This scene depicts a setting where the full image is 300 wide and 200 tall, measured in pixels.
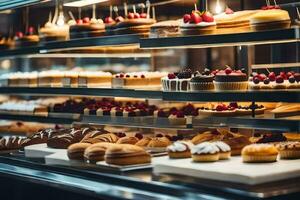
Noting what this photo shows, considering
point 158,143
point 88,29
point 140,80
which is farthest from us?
point 88,29

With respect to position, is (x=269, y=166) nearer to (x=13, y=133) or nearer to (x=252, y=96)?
(x=252, y=96)

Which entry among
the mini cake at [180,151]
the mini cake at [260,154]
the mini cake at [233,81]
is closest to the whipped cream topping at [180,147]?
the mini cake at [180,151]

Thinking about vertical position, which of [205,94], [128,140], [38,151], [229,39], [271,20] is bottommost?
[38,151]

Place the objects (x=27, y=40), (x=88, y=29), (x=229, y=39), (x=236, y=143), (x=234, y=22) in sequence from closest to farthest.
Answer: (x=236, y=143) → (x=229, y=39) → (x=234, y=22) → (x=88, y=29) → (x=27, y=40)

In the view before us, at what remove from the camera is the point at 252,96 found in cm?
424

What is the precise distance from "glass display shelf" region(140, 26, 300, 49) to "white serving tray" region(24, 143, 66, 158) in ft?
3.38

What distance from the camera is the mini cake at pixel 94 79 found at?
664cm

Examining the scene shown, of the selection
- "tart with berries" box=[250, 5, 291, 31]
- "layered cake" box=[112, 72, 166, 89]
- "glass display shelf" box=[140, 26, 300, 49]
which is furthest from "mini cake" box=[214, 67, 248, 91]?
"layered cake" box=[112, 72, 166, 89]

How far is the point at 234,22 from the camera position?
14.9ft

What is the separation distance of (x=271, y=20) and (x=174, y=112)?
151 centimetres

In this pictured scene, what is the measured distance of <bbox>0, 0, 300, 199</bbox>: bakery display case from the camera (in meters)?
3.76

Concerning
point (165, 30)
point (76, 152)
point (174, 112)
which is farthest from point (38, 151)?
point (165, 30)

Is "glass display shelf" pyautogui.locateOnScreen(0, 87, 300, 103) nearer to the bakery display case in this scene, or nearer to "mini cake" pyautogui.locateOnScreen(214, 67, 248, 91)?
the bakery display case

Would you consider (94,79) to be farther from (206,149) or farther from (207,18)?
(206,149)
